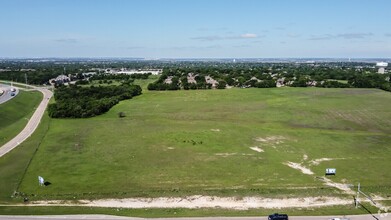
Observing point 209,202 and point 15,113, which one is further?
point 15,113

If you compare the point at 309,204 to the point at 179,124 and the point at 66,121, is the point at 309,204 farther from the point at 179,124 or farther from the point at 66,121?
the point at 66,121

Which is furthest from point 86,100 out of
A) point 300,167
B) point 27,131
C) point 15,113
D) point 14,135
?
point 300,167

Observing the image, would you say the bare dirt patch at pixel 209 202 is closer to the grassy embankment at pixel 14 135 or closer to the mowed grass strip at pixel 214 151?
the mowed grass strip at pixel 214 151

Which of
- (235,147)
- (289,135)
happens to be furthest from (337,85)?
(235,147)

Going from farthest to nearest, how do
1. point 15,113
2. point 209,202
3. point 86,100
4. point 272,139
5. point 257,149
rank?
1. point 86,100
2. point 15,113
3. point 272,139
4. point 257,149
5. point 209,202

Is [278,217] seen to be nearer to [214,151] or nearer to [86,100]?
[214,151]

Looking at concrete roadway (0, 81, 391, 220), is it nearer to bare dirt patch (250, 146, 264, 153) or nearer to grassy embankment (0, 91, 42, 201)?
grassy embankment (0, 91, 42, 201)
